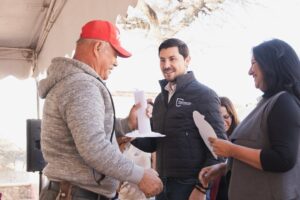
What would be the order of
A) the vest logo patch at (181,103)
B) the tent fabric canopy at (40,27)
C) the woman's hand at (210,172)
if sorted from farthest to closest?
the tent fabric canopy at (40,27), the vest logo patch at (181,103), the woman's hand at (210,172)

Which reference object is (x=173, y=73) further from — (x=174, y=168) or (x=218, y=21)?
(x=218, y=21)

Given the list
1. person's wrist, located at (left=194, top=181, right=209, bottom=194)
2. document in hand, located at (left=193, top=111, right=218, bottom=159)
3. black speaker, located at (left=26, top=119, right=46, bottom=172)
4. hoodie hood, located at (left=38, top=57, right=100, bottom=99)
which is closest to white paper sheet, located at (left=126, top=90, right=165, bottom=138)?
document in hand, located at (left=193, top=111, right=218, bottom=159)

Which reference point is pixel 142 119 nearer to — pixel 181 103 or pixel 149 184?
pixel 181 103

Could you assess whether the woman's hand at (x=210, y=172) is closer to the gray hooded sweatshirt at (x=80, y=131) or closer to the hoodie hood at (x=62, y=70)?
the gray hooded sweatshirt at (x=80, y=131)

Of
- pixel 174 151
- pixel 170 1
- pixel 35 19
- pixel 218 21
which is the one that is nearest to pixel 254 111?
pixel 174 151

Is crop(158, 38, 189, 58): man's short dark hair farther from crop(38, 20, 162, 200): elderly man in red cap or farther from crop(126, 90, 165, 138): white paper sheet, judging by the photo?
crop(38, 20, 162, 200): elderly man in red cap

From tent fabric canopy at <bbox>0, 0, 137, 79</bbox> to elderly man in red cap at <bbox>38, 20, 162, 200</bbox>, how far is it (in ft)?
3.17

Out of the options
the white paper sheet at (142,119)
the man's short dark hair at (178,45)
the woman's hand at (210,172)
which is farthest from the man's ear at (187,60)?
the woman's hand at (210,172)

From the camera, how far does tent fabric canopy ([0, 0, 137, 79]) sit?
10.8 ft

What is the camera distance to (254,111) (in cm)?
149

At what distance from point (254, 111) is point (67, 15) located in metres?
3.25

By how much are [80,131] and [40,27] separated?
17.8ft

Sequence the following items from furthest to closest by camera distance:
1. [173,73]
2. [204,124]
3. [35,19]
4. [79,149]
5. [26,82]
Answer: [26,82]
[35,19]
[173,73]
[204,124]
[79,149]

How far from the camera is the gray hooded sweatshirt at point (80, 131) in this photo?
49.9 inches
